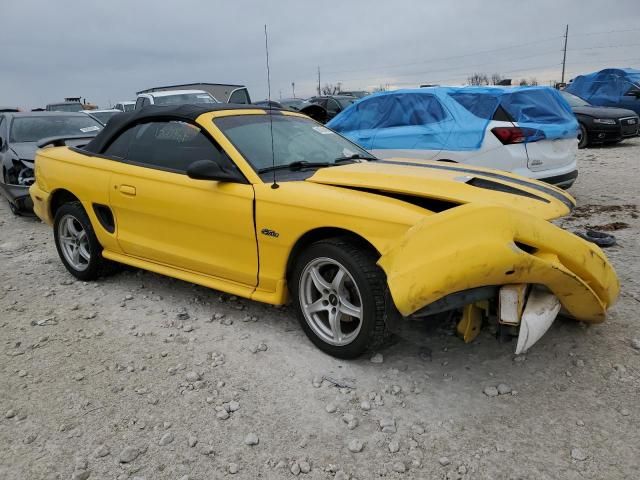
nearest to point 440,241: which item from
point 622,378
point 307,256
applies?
point 307,256

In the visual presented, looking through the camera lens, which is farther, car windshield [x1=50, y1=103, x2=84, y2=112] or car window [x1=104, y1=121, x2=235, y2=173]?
car windshield [x1=50, y1=103, x2=84, y2=112]

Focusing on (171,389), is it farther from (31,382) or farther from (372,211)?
(372,211)

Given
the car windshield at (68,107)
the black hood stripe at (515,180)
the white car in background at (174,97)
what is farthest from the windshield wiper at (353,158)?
the car windshield at (68,107)

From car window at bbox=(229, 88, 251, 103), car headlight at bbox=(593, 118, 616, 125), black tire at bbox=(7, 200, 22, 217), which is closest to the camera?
black tire at bbox=(7, 200, 22, 217)

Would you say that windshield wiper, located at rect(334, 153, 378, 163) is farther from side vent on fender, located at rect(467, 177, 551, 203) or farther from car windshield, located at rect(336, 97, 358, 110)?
car windshield, located at rect(336, 97, 358, 110)

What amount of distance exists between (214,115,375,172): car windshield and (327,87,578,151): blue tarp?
2195 millimetres

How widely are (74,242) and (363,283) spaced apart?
299 centimetres

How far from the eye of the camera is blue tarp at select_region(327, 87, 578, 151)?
577cm

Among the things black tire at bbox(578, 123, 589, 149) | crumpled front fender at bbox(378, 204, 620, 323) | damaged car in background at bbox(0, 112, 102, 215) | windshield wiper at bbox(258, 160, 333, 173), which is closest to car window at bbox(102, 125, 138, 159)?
windshield wiper at bbox(258, 160, 333, 173)

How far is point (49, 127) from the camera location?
830cm

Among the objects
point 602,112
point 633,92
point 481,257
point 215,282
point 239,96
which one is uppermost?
point 239,96

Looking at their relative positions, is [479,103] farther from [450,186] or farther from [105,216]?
[105,216]

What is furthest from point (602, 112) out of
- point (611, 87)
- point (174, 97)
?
point (174, 97)

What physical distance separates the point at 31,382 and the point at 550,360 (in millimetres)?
2950
